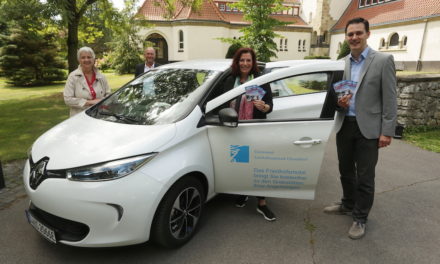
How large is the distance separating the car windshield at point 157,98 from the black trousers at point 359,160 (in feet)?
5.14

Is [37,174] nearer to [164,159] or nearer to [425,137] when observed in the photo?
[164,159]

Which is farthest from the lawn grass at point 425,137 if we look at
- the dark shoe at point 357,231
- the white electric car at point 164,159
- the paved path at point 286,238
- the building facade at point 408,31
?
the building facade at point 408,31

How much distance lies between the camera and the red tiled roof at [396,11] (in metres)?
26.0

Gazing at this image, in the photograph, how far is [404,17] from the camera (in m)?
27.8

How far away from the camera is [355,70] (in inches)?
114

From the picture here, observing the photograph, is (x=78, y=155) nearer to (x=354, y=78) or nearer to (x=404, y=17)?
(x=354, y=78)

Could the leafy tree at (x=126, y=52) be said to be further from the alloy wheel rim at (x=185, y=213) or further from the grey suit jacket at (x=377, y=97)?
the grey suit jacket at (x=377, y=97)

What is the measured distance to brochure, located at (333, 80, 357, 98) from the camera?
2.60 metres

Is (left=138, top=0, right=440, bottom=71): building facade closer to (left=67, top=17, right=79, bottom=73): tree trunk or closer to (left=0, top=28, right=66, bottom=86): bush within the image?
(left=0, top=28, right=66, bottom=86): bush

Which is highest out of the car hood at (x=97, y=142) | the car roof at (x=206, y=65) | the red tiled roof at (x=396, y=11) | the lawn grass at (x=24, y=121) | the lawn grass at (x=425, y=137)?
the red tiled roof at (x=396, y=11)

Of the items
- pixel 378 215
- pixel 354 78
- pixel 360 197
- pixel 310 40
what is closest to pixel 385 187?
pixel 378 215

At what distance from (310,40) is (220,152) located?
135 ft

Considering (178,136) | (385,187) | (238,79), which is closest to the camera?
(178,136)

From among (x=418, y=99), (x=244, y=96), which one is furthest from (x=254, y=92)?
(x=418, y=99)
